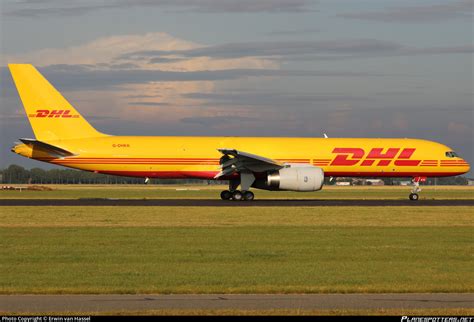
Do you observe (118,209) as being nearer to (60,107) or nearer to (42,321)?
(60,107)

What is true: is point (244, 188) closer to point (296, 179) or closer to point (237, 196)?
point (237, 196)

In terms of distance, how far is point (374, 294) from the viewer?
13203 mm

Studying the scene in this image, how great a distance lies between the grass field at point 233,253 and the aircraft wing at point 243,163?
9.52m

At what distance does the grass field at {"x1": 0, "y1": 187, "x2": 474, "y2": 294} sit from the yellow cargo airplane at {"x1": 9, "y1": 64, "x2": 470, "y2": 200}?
1103cm

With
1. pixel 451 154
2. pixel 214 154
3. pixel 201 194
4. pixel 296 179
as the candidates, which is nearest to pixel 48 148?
pixel 214 154

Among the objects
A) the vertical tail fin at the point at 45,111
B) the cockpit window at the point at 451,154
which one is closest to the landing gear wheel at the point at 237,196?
the vertical tail fin at the point at 45,111

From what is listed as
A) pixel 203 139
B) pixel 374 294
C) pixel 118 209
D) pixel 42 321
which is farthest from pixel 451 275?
pixel 203 139

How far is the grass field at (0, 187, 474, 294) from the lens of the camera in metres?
14.4

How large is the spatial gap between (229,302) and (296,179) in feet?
98.1

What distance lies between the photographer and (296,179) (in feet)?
137

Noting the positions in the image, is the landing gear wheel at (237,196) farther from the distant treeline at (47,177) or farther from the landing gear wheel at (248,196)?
the distant treeline at (47,177)

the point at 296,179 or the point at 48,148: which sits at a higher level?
the point at 48,148

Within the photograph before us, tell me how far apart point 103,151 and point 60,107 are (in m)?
4.20

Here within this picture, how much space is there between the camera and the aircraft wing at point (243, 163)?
42000mm
